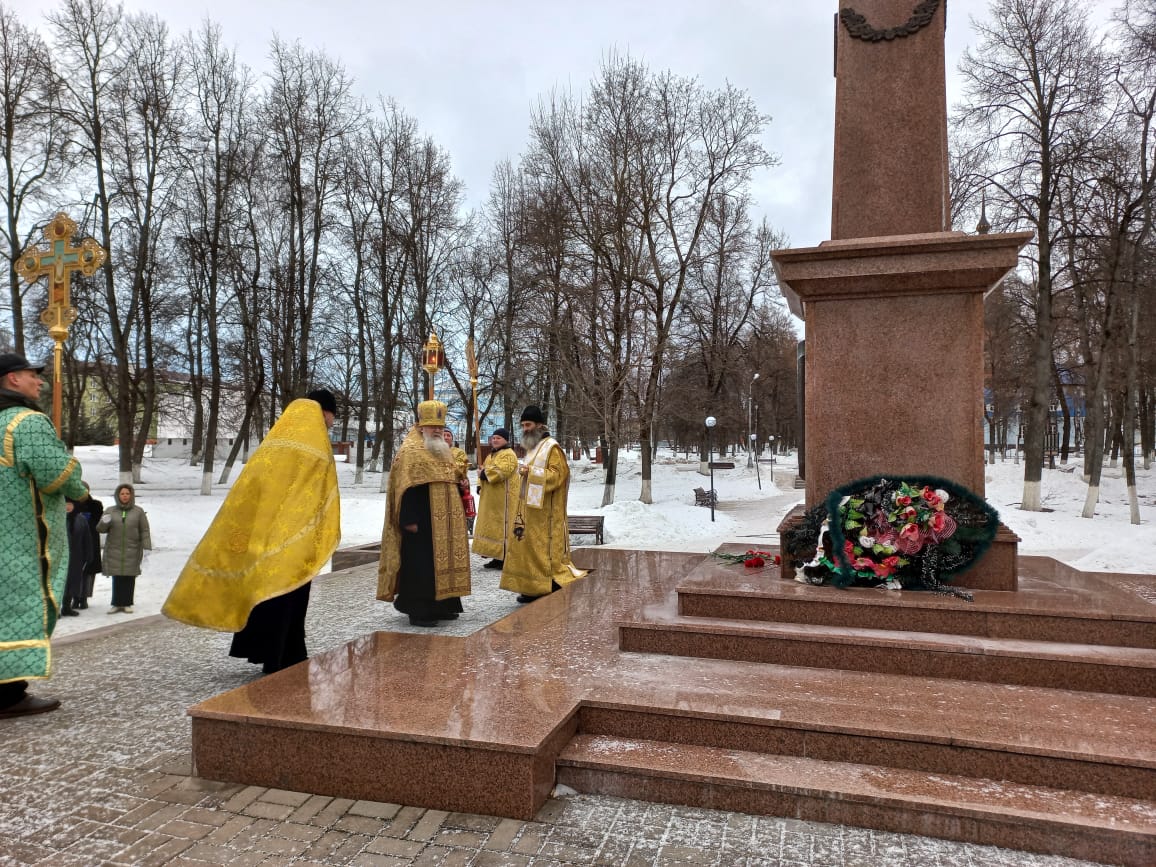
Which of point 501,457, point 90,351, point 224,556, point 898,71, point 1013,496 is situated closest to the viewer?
point 224,556

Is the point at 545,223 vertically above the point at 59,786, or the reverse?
the point at 545,223

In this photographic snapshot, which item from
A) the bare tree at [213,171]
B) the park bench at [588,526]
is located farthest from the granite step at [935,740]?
the bare tree at [213,171]

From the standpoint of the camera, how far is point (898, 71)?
19.9 feet

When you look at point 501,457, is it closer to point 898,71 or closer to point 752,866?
point 898,71

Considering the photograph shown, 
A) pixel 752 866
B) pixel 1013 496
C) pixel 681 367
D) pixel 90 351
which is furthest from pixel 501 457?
pixel 90 351

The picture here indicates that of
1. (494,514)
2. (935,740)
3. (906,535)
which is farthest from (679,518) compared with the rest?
(935,740)

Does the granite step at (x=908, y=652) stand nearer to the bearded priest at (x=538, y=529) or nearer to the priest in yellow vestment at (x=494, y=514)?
the bearded priest at (x=538, y=529)

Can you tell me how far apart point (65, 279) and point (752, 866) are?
24.1 feet

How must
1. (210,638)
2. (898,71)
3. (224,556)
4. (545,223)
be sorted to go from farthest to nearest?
(545,223)
(210,638)
(898,71)
(224,556)

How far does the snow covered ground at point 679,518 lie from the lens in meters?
10.4

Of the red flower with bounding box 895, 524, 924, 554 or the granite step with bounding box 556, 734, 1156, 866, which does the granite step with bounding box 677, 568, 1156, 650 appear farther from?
the granite step with bounding box 556, 734, 1156, 866

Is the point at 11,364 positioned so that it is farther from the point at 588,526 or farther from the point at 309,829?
the point at 588,526

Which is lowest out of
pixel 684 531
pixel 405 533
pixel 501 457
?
pixel 684 531

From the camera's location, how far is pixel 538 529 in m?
7.75
